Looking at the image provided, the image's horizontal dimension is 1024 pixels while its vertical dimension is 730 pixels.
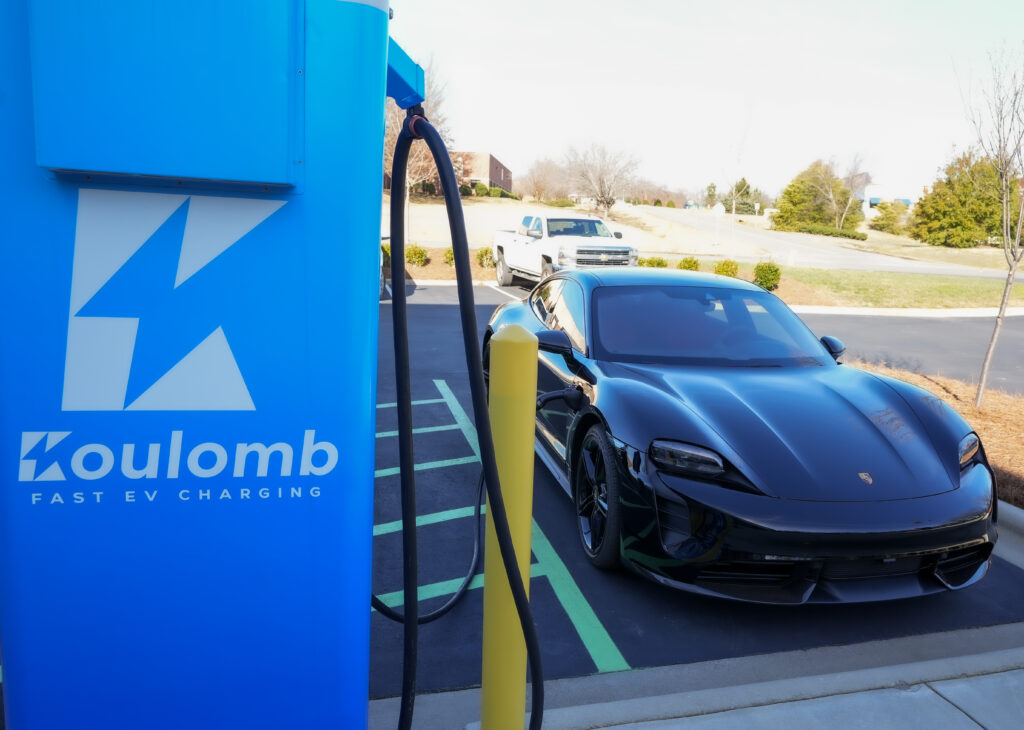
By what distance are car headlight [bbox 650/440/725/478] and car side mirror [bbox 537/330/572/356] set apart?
1.13m

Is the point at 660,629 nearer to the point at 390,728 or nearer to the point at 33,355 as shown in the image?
the point at 390,728

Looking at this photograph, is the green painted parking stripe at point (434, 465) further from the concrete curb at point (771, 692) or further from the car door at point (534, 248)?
the car door at point (534, 248)

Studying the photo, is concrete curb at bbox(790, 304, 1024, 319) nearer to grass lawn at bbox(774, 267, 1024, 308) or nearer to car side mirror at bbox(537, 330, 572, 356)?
grass lawn at bbox(774, 267, 1024, 308)

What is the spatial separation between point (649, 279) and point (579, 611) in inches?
90.6

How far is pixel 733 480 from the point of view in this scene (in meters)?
2.95

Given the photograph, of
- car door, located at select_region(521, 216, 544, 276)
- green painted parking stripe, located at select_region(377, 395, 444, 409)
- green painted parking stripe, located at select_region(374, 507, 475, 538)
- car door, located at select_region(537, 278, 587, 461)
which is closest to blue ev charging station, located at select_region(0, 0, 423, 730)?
green painted parking stripe, located at select_region(374, 507, 475, 538)

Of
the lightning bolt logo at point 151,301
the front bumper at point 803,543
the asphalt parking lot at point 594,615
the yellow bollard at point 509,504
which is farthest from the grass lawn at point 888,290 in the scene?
the lightning bolt logo at point 151,301

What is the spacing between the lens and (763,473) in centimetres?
294

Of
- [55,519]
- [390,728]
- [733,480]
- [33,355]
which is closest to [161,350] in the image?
[33,355]

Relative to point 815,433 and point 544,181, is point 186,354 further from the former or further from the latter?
point 544,181

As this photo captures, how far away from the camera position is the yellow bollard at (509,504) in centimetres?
173

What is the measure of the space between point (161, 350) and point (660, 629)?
236 cm

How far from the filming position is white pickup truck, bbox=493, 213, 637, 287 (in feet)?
47.8

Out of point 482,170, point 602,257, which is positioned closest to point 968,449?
point 602,257
